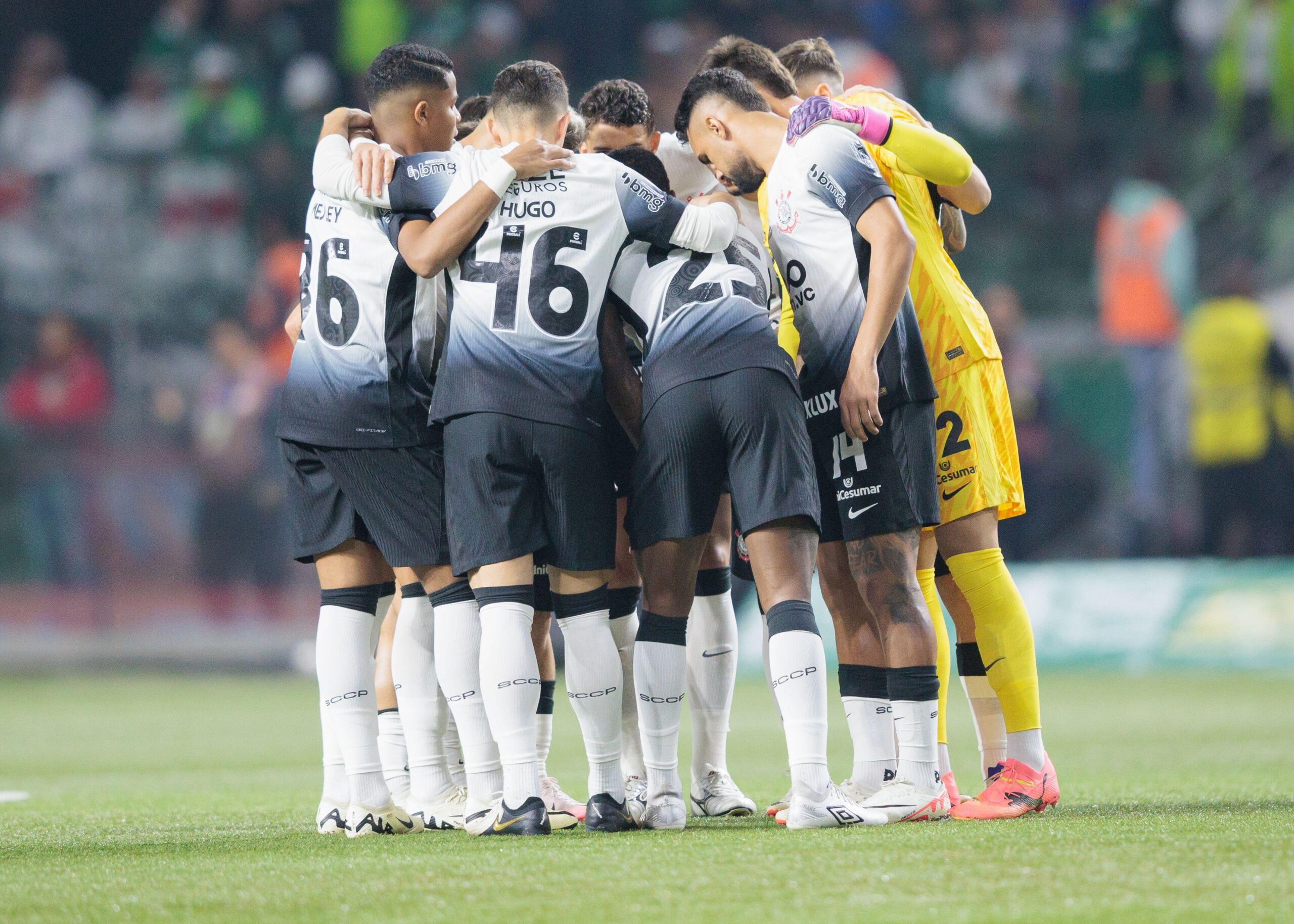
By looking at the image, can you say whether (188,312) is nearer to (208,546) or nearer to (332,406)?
(208,546)

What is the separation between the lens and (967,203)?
4344 mm

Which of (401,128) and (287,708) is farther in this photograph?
(287,708)

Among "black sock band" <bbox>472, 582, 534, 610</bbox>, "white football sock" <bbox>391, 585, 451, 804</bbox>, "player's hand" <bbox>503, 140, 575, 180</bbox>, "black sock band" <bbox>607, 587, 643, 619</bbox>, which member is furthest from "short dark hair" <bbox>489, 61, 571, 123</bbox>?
"black sock band" <bbox>607, 587, 643, 619</bbox>

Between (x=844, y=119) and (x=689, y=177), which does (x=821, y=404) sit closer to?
(x=844, y=119)

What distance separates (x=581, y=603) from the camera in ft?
12.9

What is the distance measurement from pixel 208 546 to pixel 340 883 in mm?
10271

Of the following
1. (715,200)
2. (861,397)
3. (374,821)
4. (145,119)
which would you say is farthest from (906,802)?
(145,119)

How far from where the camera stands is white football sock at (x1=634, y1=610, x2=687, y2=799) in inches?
156

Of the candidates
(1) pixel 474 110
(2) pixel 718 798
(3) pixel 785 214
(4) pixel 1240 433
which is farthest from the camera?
(4) pixel 1240 433

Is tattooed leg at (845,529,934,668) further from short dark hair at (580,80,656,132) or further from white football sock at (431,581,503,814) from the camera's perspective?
short dark hair at (580,80,656,132)

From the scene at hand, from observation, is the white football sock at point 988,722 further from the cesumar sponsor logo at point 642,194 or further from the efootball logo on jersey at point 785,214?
the cesumar sponsor logo at point 642,194

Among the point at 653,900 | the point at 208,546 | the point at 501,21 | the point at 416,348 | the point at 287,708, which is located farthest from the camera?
the point at 501,21

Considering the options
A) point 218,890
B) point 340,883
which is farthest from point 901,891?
point 218,890

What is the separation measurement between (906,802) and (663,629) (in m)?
0.79
